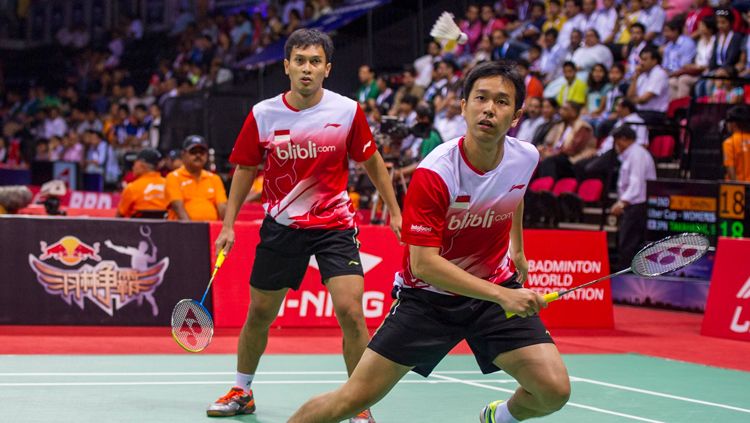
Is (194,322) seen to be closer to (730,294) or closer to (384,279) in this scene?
(384,279)

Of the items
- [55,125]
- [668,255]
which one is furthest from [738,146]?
[55,125]

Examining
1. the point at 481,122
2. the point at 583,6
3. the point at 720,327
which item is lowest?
the point at 720,327

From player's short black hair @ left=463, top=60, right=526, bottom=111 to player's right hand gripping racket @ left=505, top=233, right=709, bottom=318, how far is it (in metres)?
0.90

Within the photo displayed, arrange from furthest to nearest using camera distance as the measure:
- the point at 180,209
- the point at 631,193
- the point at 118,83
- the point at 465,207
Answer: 1. the point at 118,83
2. the point at 631,193
3. the point at 180,209
4. the point at 465,207

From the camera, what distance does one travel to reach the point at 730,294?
11453 millimetres

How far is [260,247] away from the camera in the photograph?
6547 mm

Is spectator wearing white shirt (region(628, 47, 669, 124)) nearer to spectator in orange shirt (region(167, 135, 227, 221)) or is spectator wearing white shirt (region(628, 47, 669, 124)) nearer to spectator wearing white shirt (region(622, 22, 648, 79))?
spectator wearing white shirt (region(622, 22, 648, 79))

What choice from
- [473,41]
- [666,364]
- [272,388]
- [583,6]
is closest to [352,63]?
[473,41]

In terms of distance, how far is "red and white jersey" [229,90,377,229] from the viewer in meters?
6.46

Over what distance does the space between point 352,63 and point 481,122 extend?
19050 millimetres

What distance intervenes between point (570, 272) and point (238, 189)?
5837 millimetres

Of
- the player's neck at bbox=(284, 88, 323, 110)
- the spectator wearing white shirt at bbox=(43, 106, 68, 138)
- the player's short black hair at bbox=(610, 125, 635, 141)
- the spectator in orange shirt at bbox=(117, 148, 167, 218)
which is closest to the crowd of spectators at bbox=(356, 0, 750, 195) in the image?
the player's short black hair at bbox=(610, 125, 635, 141)

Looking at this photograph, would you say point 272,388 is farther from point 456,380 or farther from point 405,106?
point 405,106

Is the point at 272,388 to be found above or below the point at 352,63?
below
